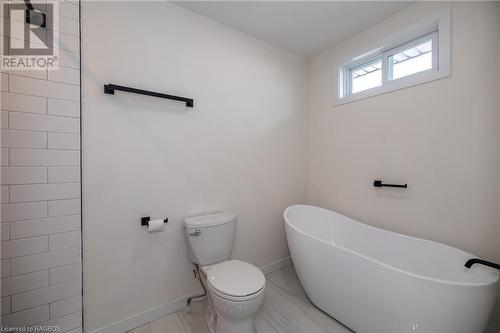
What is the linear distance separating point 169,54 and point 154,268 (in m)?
1.68

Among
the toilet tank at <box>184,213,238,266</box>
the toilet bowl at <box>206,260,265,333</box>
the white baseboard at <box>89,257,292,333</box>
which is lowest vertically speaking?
the white baseboard at <box>89,257,292,333</box>

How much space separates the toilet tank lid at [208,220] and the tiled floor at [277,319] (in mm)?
727

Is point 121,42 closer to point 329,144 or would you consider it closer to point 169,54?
point 169,54

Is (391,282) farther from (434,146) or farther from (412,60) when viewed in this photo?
(412,60)

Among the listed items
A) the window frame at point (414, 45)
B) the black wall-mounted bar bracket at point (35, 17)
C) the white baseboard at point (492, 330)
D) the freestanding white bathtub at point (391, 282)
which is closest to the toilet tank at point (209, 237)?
the freestanding white bathtub at point (391, 282)

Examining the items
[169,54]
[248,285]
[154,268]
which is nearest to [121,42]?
[169,54]

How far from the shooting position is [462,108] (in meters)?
1.46

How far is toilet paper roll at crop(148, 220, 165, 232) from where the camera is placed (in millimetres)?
1453

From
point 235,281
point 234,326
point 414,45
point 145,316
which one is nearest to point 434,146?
point 414,45

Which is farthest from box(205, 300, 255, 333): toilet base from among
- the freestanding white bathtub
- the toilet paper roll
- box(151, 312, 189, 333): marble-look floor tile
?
the toilet paper roll

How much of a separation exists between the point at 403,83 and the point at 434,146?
0.59m

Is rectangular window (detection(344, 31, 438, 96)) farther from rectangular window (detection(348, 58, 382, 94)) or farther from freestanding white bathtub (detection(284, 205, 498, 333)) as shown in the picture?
freestanding white bathtub (detection(284, 205, 498, 333))

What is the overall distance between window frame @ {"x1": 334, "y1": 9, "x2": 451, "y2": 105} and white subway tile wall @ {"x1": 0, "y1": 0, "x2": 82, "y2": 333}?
7.67 ft

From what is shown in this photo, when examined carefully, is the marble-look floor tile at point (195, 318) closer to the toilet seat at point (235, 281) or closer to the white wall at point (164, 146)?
the white wall at point (164, 146)
